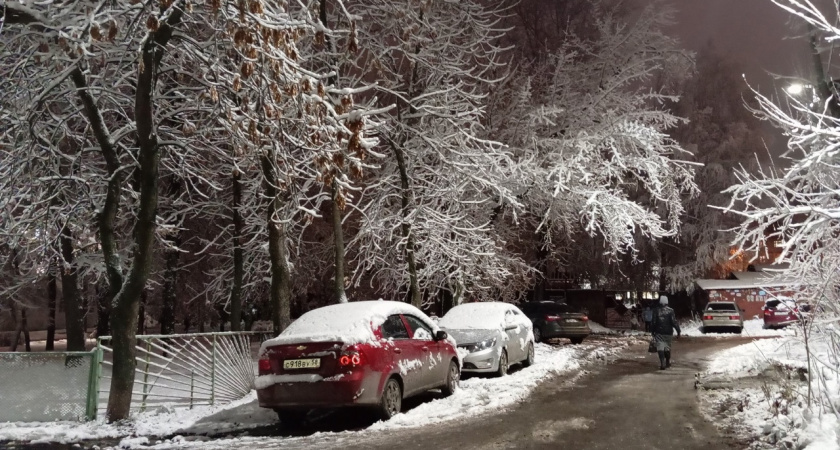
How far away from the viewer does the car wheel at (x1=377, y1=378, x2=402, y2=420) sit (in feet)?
29.5

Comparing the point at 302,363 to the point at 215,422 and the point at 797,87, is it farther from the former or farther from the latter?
the point at 797,87

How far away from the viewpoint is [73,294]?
1947 cm

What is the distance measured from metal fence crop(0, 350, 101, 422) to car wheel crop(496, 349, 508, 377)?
7.72 meters

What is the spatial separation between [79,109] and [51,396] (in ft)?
15.4

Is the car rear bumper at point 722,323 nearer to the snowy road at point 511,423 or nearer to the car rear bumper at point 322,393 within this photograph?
the snowy road at point 511,423

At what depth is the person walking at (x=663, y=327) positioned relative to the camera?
595 inches

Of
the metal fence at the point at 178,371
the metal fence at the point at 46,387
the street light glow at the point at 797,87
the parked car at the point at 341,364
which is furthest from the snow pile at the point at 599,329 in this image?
the metal fence at the point at 46,387

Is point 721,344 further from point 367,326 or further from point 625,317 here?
point 367,326

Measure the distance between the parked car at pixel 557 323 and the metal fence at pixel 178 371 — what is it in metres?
14.0

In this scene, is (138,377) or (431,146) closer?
(138,377)

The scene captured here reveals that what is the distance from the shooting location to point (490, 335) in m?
13.8

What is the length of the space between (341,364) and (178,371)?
3.59m

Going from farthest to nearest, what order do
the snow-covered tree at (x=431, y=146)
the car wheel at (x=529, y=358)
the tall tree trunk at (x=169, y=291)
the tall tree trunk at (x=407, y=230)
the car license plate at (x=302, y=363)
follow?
the tall tree trunk at (x=169, y=291) < the tall tree trunk at (x=407, y=230) < the snow-covered tree at (x=431, y=146) < the car wheel at (x=529, y=358) < the car license plate at (x=302, y=363)

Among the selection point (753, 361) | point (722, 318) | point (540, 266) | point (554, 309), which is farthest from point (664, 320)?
point (722, 318)
